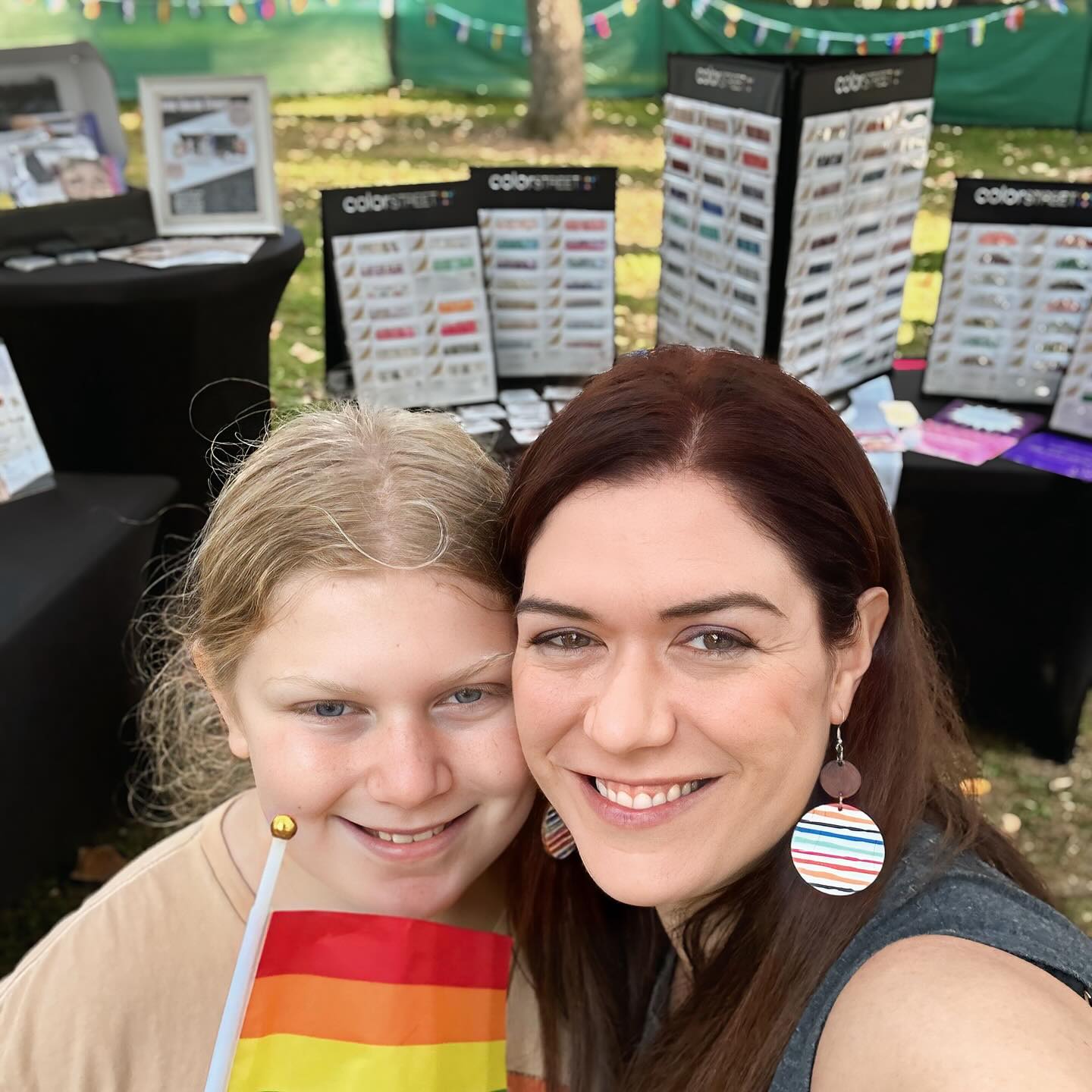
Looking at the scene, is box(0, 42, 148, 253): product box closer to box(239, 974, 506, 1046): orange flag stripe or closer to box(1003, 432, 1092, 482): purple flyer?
box(1003, 432, 1092, 482): purple flyer

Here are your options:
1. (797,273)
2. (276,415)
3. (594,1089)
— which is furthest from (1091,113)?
(594,1089)

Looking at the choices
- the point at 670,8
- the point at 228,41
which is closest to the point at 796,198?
the point at 670,8

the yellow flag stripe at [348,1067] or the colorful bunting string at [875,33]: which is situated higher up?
the yellow flag stripe at [348,1067]

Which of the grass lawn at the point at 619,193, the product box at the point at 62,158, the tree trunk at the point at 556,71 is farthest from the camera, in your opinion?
the tree trunk at the point at 556,71

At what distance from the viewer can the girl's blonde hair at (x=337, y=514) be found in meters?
1.39

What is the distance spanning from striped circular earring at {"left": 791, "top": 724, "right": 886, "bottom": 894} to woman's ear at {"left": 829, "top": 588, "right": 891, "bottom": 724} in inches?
2.7

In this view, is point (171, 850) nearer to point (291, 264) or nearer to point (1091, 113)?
point (291, 264)

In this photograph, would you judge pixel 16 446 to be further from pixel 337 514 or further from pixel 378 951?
pixel 378 951

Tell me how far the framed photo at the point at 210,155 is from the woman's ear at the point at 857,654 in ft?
9.43

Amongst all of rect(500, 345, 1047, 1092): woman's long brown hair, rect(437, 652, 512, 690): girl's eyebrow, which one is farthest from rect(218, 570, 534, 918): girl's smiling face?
rect(500, 345, 1047, 1092): woman's long brown hair

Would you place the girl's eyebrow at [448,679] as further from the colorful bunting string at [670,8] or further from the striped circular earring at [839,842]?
the colorful bunting string at [670,8]

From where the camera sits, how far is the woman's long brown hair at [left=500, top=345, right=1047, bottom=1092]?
4.01 ft

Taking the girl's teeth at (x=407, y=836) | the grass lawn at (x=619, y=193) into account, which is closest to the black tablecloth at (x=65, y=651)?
the grass lawn at (x=619, y=193)

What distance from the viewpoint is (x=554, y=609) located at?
1.23 m
